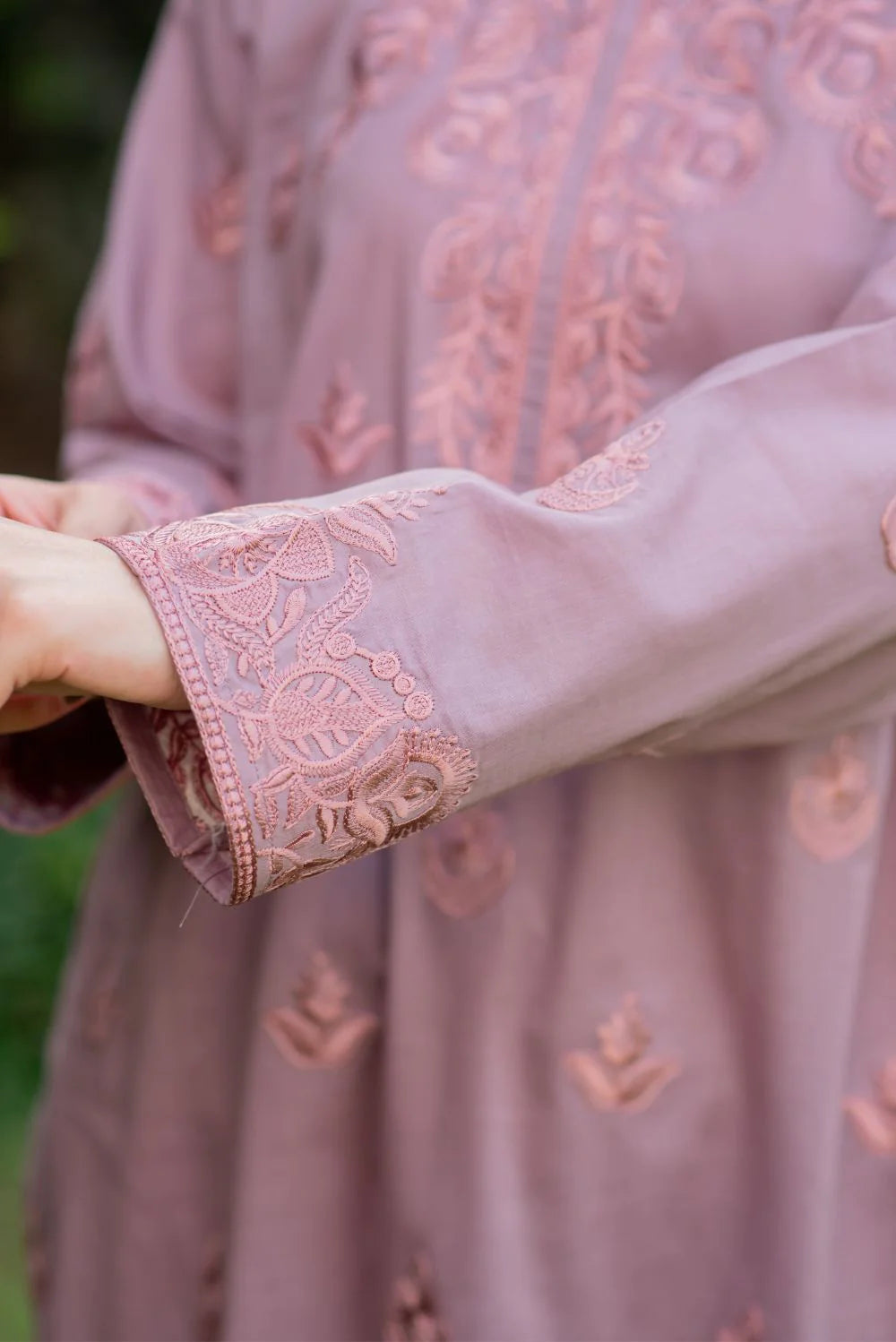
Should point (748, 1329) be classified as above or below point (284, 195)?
below

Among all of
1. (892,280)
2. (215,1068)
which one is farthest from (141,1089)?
(892,280)

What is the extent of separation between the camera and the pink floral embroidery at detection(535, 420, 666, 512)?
487 millimetres

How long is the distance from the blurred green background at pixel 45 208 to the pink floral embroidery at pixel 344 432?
4.39ft

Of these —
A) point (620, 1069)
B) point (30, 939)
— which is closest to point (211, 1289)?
point (620, 1069)

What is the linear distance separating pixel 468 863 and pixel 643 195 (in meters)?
0.33

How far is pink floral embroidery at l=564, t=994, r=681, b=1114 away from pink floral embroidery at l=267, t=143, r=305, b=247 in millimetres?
461

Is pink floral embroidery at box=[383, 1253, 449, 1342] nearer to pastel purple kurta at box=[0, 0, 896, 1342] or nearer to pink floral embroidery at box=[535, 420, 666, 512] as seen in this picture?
pastel purple kurta at box=[0, 0, 896, 1342]

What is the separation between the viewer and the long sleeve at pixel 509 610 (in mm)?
448

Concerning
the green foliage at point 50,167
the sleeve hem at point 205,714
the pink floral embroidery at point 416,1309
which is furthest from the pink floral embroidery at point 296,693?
the green foliage at point 50,167

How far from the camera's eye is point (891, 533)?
0.49 metres

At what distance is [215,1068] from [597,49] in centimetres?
58

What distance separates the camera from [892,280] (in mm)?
509

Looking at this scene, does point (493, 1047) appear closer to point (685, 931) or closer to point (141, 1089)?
point (685, 931)

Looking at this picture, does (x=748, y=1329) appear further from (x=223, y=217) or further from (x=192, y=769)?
(x=223, y=217)
